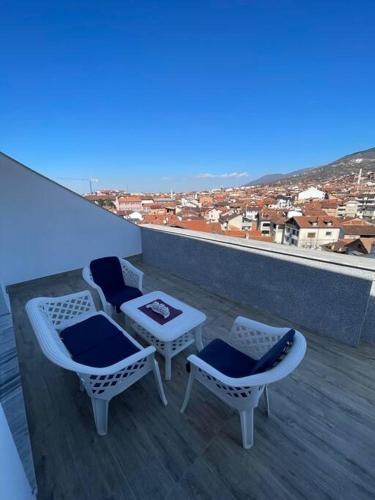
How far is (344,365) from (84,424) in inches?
88.4

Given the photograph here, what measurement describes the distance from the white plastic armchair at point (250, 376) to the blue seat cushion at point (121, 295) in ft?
4.05

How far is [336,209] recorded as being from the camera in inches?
294

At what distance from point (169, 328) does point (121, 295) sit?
937 millimetres

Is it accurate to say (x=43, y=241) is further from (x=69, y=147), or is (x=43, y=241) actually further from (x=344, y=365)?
(x=69, y=147)


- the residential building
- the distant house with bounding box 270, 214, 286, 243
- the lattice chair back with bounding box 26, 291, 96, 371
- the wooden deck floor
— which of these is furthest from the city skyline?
the distant house with bounding box 270, 214, 286, 243

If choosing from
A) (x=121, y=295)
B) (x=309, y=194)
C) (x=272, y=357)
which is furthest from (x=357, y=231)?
(x=309, y=194)

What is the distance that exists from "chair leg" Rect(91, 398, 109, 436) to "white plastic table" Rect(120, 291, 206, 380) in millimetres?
540

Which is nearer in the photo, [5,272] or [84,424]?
[84,424]

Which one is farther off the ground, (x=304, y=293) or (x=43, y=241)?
(x=43, y=241)

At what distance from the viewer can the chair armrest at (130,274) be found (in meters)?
2.56

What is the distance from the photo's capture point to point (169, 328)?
1696 millimetres

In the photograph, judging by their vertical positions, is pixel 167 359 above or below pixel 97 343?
below

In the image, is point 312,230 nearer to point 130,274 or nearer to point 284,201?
point 284,201

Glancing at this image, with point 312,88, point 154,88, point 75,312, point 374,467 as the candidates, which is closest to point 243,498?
point 374,467
